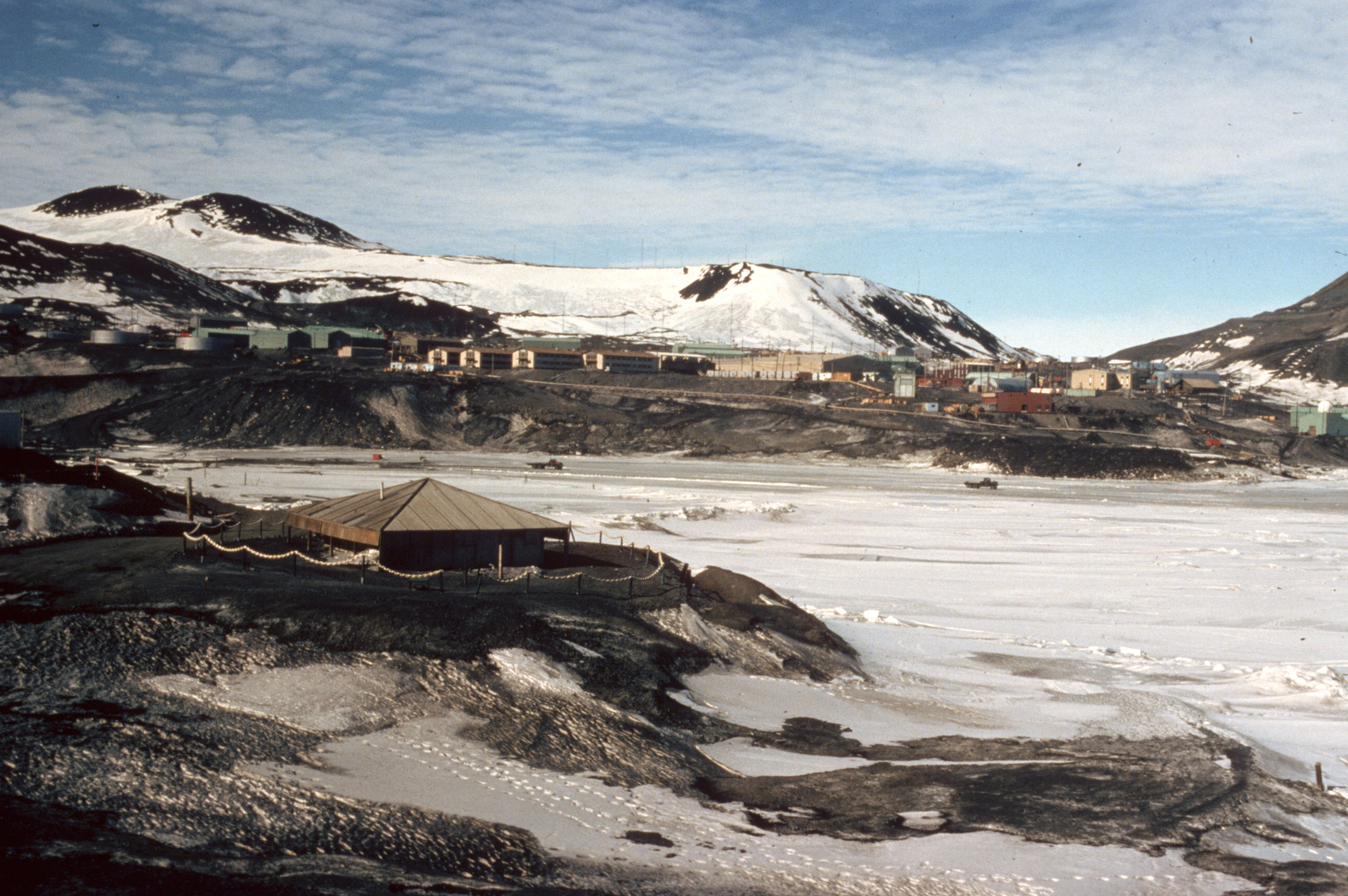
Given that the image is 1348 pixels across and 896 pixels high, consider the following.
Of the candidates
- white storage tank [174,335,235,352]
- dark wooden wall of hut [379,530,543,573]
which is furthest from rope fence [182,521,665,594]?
white storage tank [174,335,235,352]

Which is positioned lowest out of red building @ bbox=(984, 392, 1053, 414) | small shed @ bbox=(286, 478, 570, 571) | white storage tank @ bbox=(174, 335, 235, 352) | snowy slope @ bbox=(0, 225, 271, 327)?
small shed @ bbox=(286, 478, 570, 571)

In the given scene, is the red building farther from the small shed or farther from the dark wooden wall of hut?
the dark wooden wall of hut

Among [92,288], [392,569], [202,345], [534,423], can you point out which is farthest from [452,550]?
[92,288]

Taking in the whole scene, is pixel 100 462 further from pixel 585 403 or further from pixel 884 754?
pixel 884 754

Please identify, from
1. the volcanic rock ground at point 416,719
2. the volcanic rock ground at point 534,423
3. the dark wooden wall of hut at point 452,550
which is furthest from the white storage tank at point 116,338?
the volcanic rock ground at point 416,719

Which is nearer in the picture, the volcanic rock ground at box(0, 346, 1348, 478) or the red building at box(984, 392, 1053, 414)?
the volcanic rock ground at box(0, 346, 1348, 478)


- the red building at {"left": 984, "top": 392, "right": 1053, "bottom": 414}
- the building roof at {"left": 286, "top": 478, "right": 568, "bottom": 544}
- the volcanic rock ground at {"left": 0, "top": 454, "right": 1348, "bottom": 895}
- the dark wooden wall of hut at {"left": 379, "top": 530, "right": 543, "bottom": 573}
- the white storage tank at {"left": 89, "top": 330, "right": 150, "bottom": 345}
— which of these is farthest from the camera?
the white storage tank at {"left": 89, "top": 330, "right": 150, "bottom": 345}

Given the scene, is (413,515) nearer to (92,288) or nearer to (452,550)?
(452,550)
